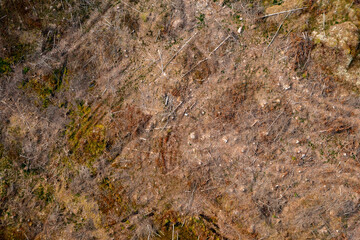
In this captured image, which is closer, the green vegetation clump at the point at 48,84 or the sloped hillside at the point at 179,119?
the sloped hillside at the point at 179,119

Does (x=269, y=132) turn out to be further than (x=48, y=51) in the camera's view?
No

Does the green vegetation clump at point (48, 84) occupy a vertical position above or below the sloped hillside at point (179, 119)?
above

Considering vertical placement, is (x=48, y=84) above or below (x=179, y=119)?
above

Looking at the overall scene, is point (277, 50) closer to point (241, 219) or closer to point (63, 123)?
point (241, 219)

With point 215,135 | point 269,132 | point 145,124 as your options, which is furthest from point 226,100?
point 145,124

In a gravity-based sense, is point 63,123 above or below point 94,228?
above

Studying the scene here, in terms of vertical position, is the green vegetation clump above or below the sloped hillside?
above

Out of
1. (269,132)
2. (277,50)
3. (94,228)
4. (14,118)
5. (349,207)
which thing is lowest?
(349,207)

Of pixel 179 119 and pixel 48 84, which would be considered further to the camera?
pixel 48 84
